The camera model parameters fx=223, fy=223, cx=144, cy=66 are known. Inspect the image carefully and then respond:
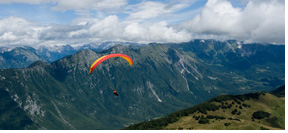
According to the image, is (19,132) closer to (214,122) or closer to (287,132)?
(287,132)

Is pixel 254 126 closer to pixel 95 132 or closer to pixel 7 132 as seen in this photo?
pixel 95 132

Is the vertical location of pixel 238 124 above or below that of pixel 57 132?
below

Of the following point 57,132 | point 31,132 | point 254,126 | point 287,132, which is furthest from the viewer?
point 254,126

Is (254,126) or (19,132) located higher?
(19,132)

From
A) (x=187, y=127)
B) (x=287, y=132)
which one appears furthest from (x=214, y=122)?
(x=287, y=132)

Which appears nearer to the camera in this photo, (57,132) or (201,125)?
(57,132)

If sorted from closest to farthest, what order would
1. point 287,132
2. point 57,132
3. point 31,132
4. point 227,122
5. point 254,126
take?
point 31,132, point 57,132, point 287,132, point 254,126, point 227,122

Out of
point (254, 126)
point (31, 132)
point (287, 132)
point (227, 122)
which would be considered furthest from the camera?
point (227, 122)

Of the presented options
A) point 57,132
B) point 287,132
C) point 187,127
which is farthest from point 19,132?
point 187,127

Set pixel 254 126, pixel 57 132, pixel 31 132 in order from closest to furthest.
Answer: pixel 31 132
pixel 57 132
pixel 254 126
